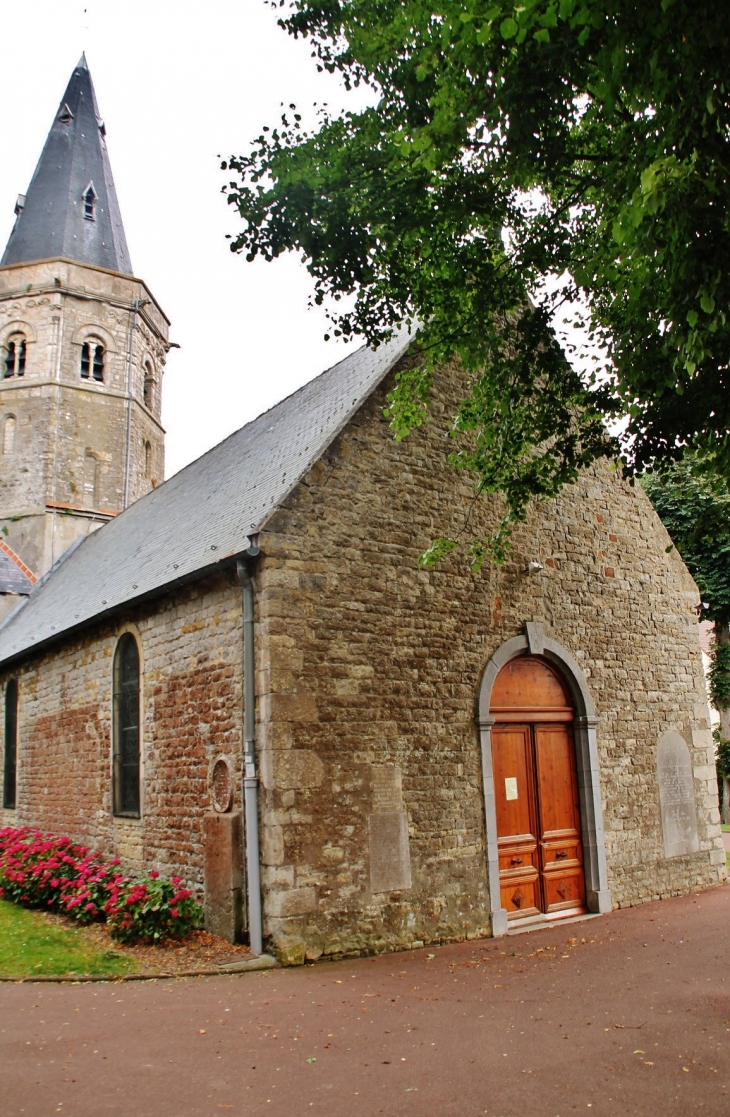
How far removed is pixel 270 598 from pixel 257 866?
8.12ft

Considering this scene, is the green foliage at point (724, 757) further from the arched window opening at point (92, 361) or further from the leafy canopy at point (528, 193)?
the arched window opening at point (92, 361)

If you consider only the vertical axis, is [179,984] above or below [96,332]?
below

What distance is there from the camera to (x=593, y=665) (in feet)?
39.9

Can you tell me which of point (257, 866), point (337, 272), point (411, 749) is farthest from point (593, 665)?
point (337, 272)

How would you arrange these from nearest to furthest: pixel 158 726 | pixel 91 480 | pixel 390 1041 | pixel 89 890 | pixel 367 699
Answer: pixel 390 1041, pixel 367 699, pixel 89 890, pixel 158 726, pixel 91 480

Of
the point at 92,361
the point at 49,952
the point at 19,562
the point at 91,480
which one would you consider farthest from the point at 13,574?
the point at 49,952

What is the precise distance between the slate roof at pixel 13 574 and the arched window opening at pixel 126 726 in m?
11.8

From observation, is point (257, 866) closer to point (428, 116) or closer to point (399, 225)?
point (399, 225)

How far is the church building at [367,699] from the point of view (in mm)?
8664

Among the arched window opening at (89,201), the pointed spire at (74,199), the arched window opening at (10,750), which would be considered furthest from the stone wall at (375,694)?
the arched window opening at (89,201)

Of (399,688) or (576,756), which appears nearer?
(399,688)

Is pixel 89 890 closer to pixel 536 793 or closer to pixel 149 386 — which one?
pixel 536 793

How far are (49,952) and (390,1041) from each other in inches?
167

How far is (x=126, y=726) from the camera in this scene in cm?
1177
